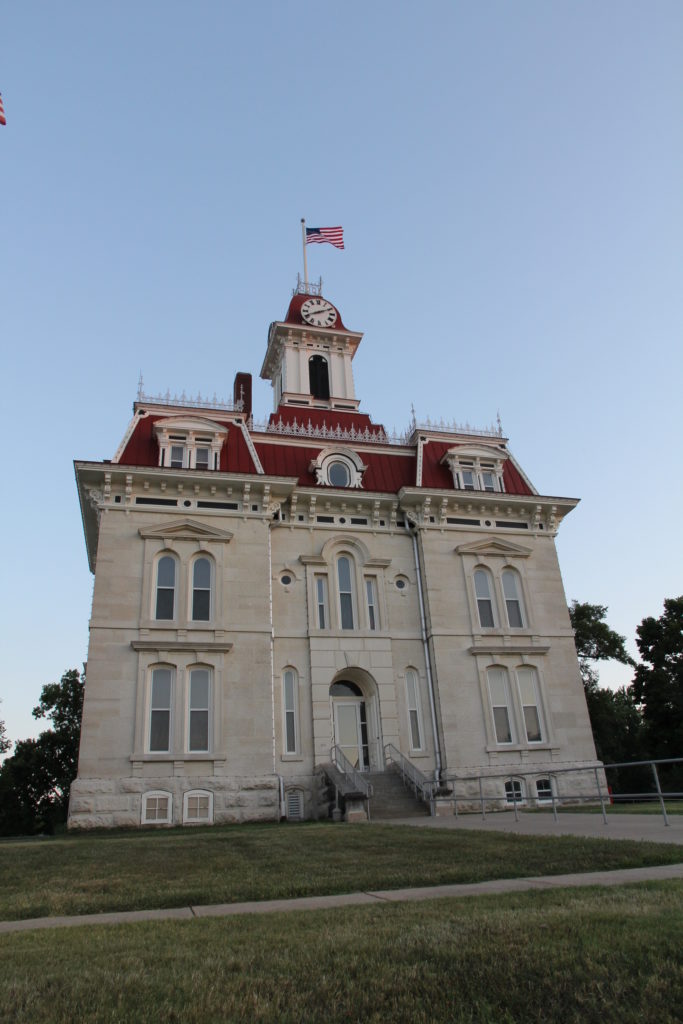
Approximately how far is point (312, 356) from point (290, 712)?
1881cm

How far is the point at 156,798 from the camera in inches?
869

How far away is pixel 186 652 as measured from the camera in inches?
944

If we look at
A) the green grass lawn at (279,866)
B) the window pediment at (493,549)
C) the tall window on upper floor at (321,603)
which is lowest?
the green grass lawn at (279,866)

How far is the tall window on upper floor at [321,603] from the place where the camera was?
2664 cm

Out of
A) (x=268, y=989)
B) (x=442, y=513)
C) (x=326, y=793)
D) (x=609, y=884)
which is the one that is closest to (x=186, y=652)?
(x=326, y=793)

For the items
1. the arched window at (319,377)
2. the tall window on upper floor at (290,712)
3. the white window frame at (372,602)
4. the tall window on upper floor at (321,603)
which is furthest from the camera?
the arched window at (319,377)

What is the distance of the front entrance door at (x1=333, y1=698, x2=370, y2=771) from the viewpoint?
2591 centimetres

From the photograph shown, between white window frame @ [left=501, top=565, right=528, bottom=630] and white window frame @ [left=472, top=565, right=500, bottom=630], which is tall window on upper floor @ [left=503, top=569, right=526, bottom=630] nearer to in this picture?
white window frame @ [left=501, top=565, right=528, bottom=630]

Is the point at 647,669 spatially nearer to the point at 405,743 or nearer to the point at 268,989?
the point at 405,743

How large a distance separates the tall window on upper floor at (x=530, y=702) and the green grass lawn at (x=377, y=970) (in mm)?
22520

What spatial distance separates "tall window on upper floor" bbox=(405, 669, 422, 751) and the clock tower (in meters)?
13.7

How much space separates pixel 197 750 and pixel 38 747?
32.1 m

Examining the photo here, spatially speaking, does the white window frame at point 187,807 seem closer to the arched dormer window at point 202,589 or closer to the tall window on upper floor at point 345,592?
the arched dormer window at point 202,589

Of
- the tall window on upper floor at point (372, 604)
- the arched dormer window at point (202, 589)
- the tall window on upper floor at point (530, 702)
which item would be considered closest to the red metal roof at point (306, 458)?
the arched dormer window at point (202, 589)
